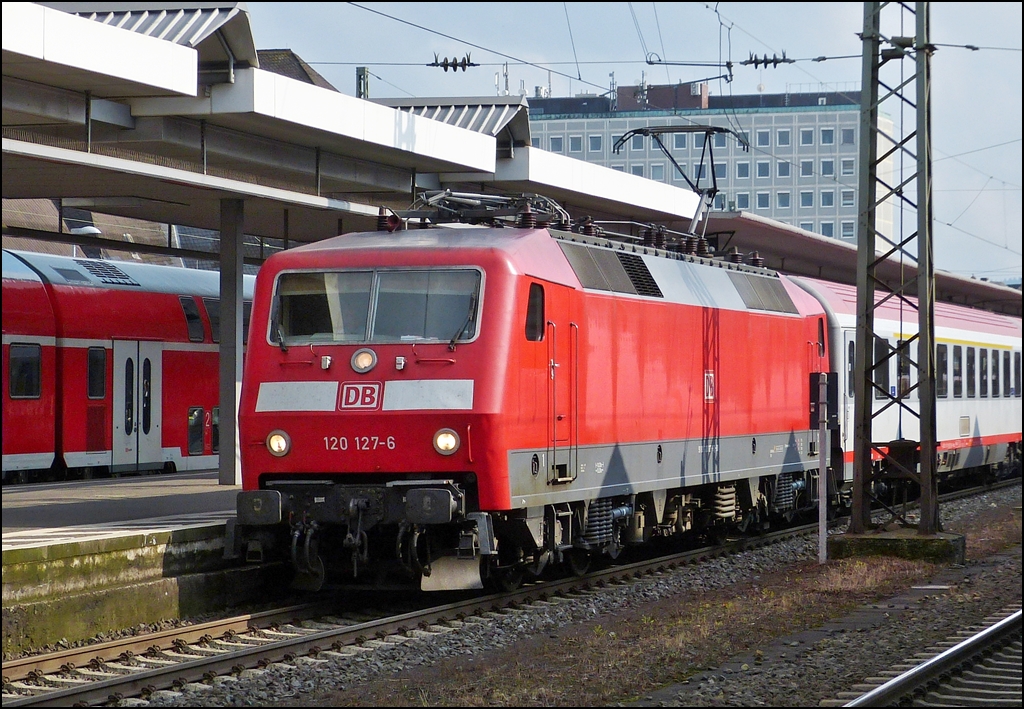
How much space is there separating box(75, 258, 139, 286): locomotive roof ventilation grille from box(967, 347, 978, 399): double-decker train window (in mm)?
15636

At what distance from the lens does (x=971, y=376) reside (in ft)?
86.9

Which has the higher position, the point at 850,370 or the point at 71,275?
the point at 71,275

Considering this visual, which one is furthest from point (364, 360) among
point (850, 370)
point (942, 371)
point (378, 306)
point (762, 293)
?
point (942, 371)

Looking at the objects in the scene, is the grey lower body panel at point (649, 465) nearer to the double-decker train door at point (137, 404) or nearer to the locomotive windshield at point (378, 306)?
the locomotive windshield at point (378, 306)

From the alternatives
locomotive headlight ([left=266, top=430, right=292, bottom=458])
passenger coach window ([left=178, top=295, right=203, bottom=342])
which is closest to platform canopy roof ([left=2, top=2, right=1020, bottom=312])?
passenger coach window ([left=178, top=295, right=203, bottom=342])

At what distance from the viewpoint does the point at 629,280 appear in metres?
14.2

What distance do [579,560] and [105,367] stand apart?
989cm

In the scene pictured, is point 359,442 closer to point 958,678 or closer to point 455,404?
point 455,404

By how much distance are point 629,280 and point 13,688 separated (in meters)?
7.57

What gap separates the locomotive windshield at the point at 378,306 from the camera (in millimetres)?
11742

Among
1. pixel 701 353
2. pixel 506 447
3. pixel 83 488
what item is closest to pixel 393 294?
pixel 506 447

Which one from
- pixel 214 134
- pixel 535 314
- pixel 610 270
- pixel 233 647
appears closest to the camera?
pixel 233 647

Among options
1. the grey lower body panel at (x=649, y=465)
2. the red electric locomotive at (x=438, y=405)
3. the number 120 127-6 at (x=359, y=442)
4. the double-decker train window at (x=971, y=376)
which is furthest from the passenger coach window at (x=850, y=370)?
the number 120 127-6 at (x=359, y=442)

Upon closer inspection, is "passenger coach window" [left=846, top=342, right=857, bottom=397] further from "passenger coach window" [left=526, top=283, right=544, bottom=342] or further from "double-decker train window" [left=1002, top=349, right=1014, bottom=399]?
"passenger coach window" [left=526, top=283, right=544, bottom=342]
